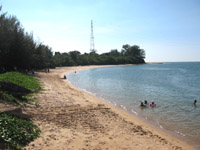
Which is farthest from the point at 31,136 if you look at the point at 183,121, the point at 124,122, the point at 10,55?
the point at 10,55

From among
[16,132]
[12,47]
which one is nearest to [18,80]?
[16,132]

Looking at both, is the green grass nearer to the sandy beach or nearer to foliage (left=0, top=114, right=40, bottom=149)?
the sandy beach

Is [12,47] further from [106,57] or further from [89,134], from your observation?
[106,57]

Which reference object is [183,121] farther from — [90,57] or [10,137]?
[90,57]

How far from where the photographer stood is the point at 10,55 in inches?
1097

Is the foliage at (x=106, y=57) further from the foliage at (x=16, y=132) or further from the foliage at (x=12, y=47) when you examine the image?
the foliage at (x=16, y=132)

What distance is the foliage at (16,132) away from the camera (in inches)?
218

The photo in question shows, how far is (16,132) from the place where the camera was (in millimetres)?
6109

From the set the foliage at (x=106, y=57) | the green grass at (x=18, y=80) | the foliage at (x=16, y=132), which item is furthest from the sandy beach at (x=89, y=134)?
the foliage at (x=106, y=57)

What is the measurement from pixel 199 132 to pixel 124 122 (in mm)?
4538

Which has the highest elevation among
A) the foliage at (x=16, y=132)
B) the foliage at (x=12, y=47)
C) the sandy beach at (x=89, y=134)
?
the foliage at (x=12, y=47)

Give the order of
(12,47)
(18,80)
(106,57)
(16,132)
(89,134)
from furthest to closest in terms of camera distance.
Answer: (106,57) < (12,47) < (18,80) < (89,134) < (16,132)

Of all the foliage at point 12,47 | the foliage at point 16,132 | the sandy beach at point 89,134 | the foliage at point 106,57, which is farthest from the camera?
the foliage at point 106,57

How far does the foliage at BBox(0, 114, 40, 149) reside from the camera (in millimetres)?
5539
